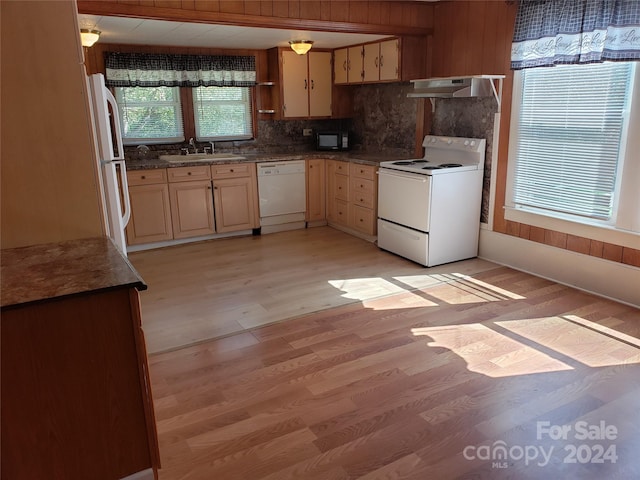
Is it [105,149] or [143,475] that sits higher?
[105,149]

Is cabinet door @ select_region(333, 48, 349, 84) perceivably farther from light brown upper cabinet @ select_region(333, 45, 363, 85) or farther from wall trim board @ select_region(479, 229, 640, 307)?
wall trim board @ select_region(479, 229, 640, 307)

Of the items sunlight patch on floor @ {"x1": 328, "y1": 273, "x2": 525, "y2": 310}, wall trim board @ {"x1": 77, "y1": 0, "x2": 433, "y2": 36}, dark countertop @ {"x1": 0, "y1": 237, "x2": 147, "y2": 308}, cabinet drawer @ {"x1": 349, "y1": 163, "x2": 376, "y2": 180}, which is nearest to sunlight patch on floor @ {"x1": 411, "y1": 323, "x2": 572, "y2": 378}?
sunlight patch on floor @ {"x1": 328, "y1": 273, "x2": 525, "y2": 310}

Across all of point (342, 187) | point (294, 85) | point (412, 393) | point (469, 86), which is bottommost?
point (412, 393)

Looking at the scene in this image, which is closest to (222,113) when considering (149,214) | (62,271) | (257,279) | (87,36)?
(149,214)

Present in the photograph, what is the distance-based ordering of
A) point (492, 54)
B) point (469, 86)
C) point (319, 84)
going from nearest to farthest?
point (469, 86)
point (492, 54)
point (319, 84)

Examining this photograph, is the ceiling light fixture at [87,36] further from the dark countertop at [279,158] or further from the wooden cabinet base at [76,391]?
the wooden cabinet base at [76,391]

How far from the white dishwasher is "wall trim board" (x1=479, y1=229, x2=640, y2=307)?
2186 mm

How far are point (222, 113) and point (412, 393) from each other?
4465 mm

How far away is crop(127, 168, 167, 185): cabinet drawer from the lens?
16.1 feet

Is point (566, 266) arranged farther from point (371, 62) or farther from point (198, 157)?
point (198, 157)

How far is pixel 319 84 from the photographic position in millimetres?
6129

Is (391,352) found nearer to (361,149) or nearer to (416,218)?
(416,218)

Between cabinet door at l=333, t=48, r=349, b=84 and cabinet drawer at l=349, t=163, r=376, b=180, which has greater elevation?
cabinet door at l=333, t=48, r=349, b=84

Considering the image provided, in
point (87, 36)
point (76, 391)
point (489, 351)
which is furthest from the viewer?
point (87, 36)
